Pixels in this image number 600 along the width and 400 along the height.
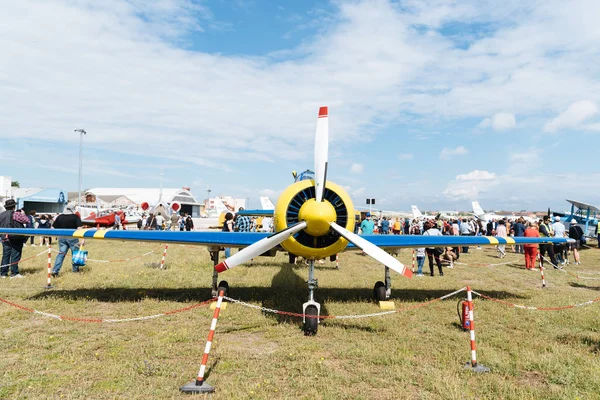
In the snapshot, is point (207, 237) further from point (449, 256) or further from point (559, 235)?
point (559, 235)

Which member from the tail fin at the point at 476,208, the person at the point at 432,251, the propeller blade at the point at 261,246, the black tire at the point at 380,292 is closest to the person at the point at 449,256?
the person at the point at 432,251

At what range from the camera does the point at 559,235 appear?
1680 cm

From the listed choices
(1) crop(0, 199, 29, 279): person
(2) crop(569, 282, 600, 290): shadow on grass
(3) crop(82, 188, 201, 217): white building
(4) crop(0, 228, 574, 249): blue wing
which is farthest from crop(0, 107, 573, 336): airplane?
(3) crop(82, 188, 201, 217): white building

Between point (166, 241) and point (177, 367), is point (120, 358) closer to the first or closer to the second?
point (177, 367)

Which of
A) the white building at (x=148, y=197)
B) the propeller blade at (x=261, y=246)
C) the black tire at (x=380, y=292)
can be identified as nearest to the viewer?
the propeller blade at (x=261, y=246)

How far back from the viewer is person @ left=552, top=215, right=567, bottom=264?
16.7m

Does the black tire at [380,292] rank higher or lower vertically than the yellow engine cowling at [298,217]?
lower

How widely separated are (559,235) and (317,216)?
15.8m

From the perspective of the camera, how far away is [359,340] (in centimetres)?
655

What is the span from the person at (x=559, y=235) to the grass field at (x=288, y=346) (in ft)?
22.0

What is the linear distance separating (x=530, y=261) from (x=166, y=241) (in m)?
15.1

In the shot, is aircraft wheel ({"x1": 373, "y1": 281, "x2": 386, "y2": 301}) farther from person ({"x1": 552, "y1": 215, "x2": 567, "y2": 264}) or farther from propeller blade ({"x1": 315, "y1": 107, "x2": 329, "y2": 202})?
person ({"x1": 552, "y1": 215, "x2": 567, "y2": 264})

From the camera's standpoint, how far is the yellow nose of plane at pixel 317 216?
6.39 metres

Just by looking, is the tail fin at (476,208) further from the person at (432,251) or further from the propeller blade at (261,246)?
the propeller blade at (261,246)
